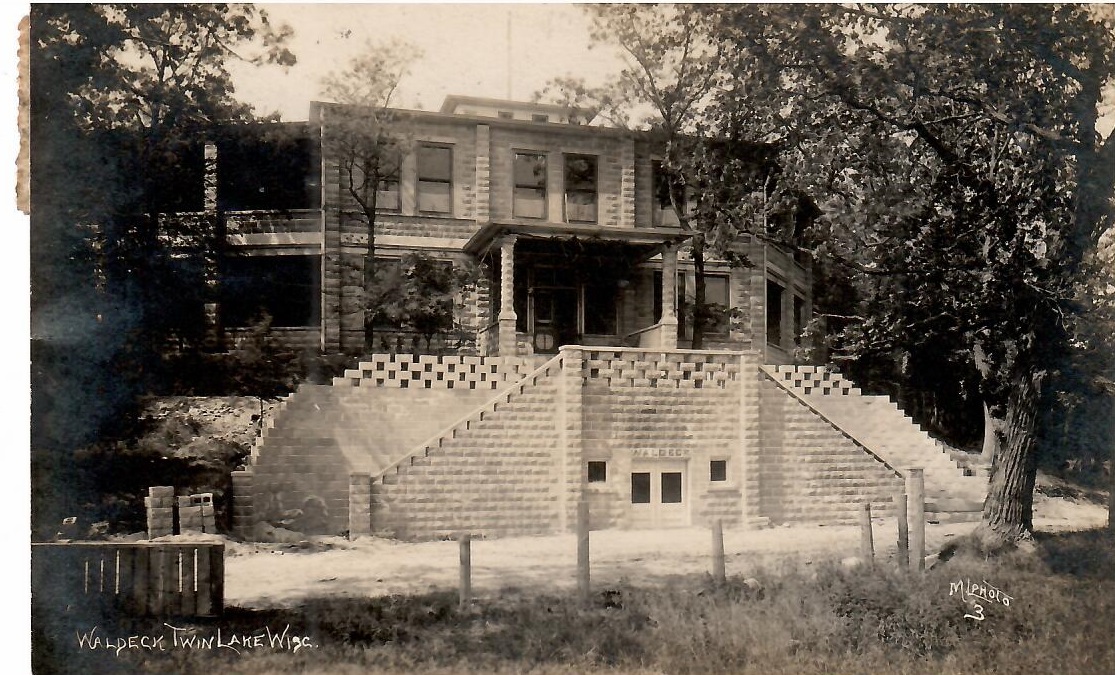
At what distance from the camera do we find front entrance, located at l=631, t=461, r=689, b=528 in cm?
715

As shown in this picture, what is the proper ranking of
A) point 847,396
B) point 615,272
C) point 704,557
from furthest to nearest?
point 615,272, point 847,396, point 704,557

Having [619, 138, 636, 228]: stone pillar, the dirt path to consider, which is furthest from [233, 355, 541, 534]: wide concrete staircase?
[619, 138, 636, 228]: stone pillar

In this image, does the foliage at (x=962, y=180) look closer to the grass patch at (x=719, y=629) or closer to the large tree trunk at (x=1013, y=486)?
the large tree trunk at (x=1013, y=486)

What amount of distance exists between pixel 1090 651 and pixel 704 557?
3.41 meters

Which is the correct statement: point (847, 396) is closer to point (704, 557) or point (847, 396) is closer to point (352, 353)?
point (704, 557)

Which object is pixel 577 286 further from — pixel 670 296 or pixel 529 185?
pixel 529 185

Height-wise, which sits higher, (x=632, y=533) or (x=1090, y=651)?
(x=632, y=533)

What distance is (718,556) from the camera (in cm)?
696

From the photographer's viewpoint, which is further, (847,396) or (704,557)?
(847,396)

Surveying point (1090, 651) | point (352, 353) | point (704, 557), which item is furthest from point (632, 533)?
point (1090, 651)

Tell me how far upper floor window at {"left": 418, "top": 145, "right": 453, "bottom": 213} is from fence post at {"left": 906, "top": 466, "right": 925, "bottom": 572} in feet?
15.0

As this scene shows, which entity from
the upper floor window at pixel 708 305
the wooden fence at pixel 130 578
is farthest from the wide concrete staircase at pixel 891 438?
the wooden fence at pixel 130 578

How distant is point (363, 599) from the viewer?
639 cm

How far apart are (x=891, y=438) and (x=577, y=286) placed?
10.2 feet
